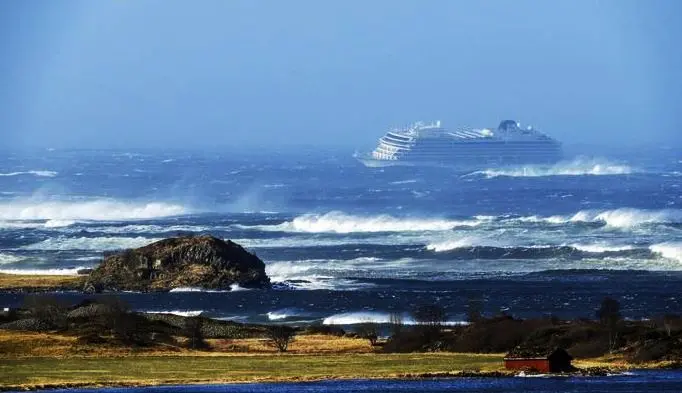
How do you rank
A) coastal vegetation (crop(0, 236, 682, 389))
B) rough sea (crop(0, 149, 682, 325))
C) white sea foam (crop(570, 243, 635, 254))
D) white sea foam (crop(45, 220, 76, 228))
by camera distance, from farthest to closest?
white sea foam (crop(45, 220, 76, 228)) → white sea foam (crop(570, 243, 635, 254)) → rough sea (crop(0, 149, 682, 325)) → coastal vegetation (crop(0, 236, 682, 389))

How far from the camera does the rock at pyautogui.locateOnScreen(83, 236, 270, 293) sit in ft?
258

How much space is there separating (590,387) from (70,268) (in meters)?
44.3

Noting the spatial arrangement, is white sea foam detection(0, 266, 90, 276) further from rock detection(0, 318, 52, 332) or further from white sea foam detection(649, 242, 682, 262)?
white sea foam detection(649, 242, 682, 262)

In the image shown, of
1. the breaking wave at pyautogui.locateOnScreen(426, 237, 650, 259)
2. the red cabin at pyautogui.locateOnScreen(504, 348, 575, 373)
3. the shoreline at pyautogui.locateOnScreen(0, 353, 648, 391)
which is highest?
the breaking wave at pyautogui.locateOnScreen(426, 237, 650, 259)

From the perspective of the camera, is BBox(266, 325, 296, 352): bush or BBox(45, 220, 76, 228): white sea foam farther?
BBox(45, 220, 76, 228): white sea foam

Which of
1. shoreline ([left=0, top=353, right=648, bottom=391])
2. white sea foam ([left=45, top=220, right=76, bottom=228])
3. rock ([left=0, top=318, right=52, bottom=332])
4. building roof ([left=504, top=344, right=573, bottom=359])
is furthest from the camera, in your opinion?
white sea foam ([left=45, top=220, right=76, bottom=228])

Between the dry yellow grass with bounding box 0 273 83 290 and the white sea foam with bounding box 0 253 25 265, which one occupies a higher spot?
the white sea foam with bounding box 0 253 25 265

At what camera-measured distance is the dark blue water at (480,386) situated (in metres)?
47.0

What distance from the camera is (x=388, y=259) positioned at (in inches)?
3612

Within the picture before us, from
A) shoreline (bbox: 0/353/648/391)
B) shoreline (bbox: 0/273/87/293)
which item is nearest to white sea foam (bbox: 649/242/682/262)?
shoreline (bbox: 0/273/87/293)

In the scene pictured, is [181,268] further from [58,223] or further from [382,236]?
[58,223]

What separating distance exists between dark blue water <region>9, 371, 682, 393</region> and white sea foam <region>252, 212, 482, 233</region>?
61.2m

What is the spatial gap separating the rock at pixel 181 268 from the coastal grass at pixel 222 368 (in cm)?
2128

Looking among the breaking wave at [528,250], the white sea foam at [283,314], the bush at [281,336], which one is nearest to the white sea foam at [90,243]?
the breaking wave at [528,250]
